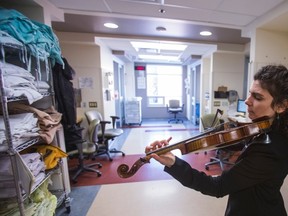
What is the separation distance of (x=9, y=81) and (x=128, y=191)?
72.0 inches

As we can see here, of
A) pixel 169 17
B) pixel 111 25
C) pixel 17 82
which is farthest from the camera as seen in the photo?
pixel 111 25

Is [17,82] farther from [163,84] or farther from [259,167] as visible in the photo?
[163,84]

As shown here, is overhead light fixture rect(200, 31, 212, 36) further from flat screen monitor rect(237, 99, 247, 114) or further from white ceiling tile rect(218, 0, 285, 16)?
flat screen monitor rect(237, 99, 247, 114)

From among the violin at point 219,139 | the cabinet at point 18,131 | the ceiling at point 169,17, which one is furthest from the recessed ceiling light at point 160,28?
the violin at point 219,139

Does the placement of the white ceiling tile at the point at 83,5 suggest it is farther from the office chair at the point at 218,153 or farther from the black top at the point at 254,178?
the office chair at the point at 218,153

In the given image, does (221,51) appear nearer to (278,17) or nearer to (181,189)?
(278,17)

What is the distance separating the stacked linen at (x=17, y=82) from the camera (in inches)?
40.1

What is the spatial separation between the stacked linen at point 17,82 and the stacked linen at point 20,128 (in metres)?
0.17

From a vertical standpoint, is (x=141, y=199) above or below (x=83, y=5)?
below

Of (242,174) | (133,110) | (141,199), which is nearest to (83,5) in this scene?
(242,174)

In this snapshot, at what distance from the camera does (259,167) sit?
0.66m

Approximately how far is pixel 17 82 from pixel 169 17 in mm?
1903

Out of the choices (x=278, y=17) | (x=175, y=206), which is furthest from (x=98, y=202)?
(x=278, y=17)

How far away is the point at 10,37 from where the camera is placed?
1092 mm
